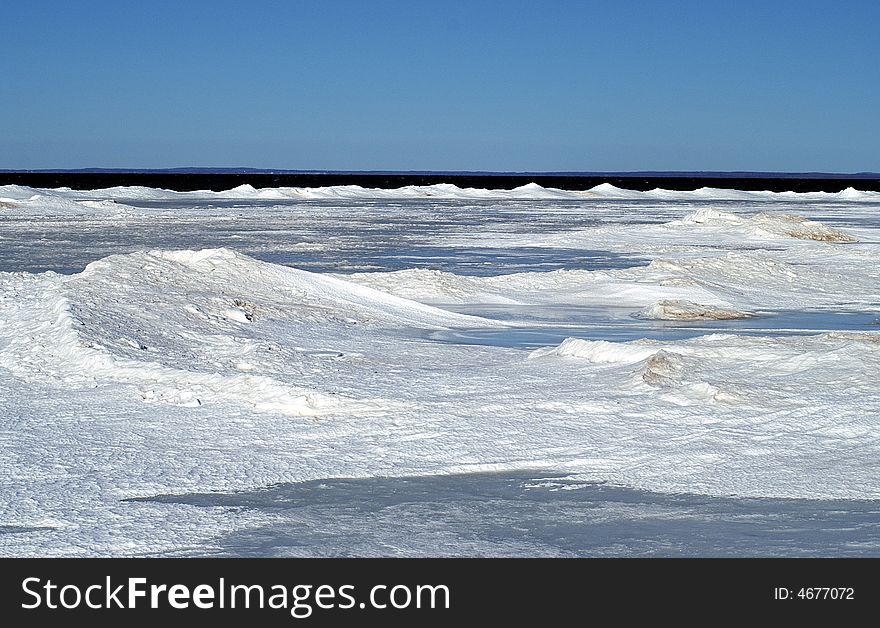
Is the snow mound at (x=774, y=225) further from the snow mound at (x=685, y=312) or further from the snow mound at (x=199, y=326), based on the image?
the snow mound at (x=199, y=326)

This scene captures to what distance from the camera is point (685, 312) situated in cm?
841

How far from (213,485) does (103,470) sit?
0.43 meters

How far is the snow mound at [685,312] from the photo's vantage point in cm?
833

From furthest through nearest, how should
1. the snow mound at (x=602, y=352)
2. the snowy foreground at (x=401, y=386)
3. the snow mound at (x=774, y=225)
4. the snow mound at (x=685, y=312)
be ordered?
1. the snow mound at (x=774, y=225)
2. the snow mound at (x=685, y=312)
3. the snow mound at (x=602, y=352)
4. the snowy foreground at (x=401, y=386)

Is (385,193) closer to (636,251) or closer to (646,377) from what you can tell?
(636,251)

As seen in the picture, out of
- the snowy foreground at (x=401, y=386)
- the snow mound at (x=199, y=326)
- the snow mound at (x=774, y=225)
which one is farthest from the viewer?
the snow mound at (x=774, y=225)

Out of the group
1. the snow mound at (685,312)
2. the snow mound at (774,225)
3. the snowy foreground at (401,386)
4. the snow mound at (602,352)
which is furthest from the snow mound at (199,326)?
the snow mound at (774,225)

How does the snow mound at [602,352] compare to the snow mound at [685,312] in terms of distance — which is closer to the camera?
the snow mound at [602,352]

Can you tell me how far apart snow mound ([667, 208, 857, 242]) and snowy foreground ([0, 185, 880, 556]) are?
259 inches

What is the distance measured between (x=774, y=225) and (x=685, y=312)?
11252 mm

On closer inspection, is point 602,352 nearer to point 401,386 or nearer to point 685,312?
point 401,386

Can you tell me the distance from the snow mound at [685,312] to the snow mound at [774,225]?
32.1 feet

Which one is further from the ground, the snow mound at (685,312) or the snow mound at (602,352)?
the snow mound at (602,352)
